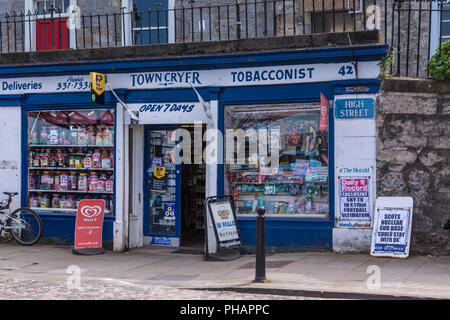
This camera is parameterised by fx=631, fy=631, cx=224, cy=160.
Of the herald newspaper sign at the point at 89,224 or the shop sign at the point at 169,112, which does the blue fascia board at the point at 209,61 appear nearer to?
the shop sign at the point at 169,112

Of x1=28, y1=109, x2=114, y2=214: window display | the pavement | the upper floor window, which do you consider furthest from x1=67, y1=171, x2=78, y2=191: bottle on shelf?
the upper floor window

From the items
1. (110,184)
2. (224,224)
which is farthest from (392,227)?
(110,184)

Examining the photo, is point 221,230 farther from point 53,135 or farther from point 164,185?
point 53,135

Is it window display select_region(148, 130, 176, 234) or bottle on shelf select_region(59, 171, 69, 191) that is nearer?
window display select_region(148, 130, 176, 234)

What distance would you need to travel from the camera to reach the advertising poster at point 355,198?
10.8 metres

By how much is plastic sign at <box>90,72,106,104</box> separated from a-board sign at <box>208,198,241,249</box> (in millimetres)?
3062

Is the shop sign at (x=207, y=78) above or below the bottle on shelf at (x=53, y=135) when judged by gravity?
above

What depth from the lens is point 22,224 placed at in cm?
1277

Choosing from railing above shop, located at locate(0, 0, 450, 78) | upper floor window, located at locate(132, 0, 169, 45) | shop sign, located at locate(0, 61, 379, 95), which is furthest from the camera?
upper floor window, located at locate(132, 0, 169, 45)

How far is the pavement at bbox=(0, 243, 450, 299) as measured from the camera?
8.01 meters

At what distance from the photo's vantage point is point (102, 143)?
12.8 meters

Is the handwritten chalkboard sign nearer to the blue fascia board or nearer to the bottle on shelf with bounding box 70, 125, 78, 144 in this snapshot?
the blue fascia board

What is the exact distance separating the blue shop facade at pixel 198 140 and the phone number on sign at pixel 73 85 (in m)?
0.03

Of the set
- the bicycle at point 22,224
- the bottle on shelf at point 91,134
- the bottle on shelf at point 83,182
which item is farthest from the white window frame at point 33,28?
the bicycle at point 22,224
